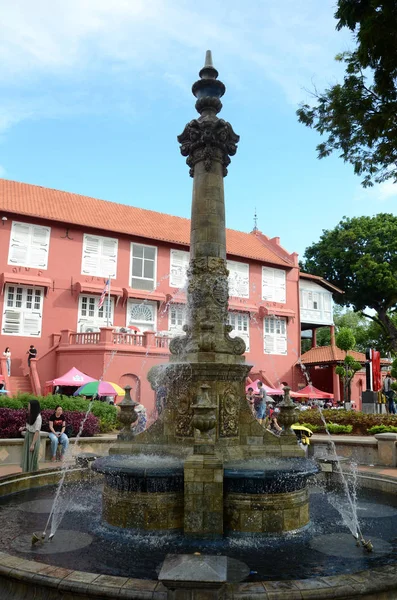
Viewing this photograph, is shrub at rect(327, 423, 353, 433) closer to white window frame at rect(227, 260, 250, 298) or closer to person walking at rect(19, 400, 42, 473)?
person walking at rect(19, 400, 42, 473)

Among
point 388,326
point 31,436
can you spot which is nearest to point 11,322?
point 31,436

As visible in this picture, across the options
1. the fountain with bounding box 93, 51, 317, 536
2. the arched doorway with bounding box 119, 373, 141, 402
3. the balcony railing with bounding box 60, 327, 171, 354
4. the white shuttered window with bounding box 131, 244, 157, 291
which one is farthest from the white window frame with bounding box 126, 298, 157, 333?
the fountain with bounding box 93, 51, 317, 536

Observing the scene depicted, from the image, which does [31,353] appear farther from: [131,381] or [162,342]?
[162,342]

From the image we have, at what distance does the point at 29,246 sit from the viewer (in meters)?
27.7

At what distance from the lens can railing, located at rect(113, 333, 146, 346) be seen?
26016mm

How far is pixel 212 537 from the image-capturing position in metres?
6.25

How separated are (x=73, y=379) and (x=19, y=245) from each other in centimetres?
926

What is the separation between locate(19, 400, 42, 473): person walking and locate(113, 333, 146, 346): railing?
16.2 m

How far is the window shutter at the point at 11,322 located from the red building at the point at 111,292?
0.17 ft

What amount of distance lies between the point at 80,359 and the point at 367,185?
1828cm

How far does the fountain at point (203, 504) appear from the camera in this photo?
408 centimetres

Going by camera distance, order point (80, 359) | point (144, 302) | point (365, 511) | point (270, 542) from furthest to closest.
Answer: point (144, 302) < point (80, 359) < point (365, 511) < point (270, 542)

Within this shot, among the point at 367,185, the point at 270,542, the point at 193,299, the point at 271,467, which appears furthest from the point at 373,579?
the point at 367,185

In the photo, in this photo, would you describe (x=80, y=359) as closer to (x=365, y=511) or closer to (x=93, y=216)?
(x=93, y=216)
